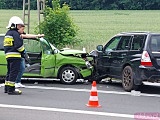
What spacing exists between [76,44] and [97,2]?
7333 cm

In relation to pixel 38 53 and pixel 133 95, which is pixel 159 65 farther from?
pixel 38 53

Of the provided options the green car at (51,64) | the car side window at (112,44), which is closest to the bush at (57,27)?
the green car at (51,64)

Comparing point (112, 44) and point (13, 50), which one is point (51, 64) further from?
point (13, 50)

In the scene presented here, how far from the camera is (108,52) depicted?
43.2 feet

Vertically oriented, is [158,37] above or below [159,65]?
above

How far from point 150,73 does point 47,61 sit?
3.17 m

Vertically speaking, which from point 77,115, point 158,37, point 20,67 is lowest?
point 77,115

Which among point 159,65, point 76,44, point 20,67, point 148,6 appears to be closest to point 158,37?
point 159,65

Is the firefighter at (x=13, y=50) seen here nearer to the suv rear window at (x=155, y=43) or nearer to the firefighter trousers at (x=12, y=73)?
the firefighter trousers at (x=12, y=73)

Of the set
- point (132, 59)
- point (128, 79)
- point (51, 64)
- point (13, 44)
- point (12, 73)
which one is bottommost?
point (128, 79)

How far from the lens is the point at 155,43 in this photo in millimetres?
11516

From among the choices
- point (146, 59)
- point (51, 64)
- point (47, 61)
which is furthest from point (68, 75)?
point (146, 59)

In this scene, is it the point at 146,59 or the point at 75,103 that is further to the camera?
the point at 146,59

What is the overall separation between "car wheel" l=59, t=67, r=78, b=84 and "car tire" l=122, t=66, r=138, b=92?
5.64ft
